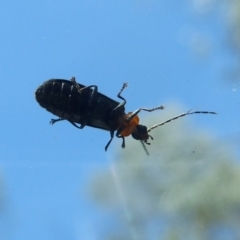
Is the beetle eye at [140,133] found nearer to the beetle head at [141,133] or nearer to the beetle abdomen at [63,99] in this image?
the beetle head at [141,133]

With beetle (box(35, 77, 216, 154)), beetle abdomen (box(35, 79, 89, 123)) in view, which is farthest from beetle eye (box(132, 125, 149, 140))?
beetle abdomen (box(35, 79, 89, 123))

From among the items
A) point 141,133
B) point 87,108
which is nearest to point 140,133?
point 141,133

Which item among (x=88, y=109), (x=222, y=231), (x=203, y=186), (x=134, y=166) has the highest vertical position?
(x=88, y=109)

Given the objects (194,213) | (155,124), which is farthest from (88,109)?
(194,213)

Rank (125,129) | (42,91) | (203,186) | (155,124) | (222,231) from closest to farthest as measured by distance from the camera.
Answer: (42,91) < (125,129) < (155,124) < (203,186) < (222,231)

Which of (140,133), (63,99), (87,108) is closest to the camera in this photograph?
(63,99)

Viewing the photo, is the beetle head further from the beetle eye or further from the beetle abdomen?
the beetle abdomen

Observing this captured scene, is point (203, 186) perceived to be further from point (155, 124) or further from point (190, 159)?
point (155, 124)

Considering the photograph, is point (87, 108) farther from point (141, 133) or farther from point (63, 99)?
point (141, 133)
